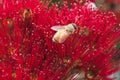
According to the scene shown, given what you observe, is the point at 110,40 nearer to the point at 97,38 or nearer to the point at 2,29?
the point at 97,38

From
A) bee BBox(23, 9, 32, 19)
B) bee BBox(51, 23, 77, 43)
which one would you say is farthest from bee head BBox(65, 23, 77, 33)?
bee BBox(23, 9, 32, 19)

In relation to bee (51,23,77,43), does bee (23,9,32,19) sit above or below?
above

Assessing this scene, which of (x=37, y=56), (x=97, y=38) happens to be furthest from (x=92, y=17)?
(x=37, y=56)

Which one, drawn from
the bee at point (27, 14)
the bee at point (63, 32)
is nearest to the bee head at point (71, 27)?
the bee at point (63, 32)

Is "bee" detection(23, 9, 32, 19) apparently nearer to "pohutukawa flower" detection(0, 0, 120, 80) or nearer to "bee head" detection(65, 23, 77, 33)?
"pohutukawa flower" detection(0, 0, 120, 80)

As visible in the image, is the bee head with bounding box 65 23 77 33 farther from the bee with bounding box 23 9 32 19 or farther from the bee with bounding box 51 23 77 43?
the bee with bounding box 23 9 32 19

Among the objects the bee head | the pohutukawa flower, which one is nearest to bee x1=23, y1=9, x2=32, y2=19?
the pohutukawa flower

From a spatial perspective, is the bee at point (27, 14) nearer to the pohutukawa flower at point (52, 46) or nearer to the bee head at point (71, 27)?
the pohutukawa flower at point (52, 46)
